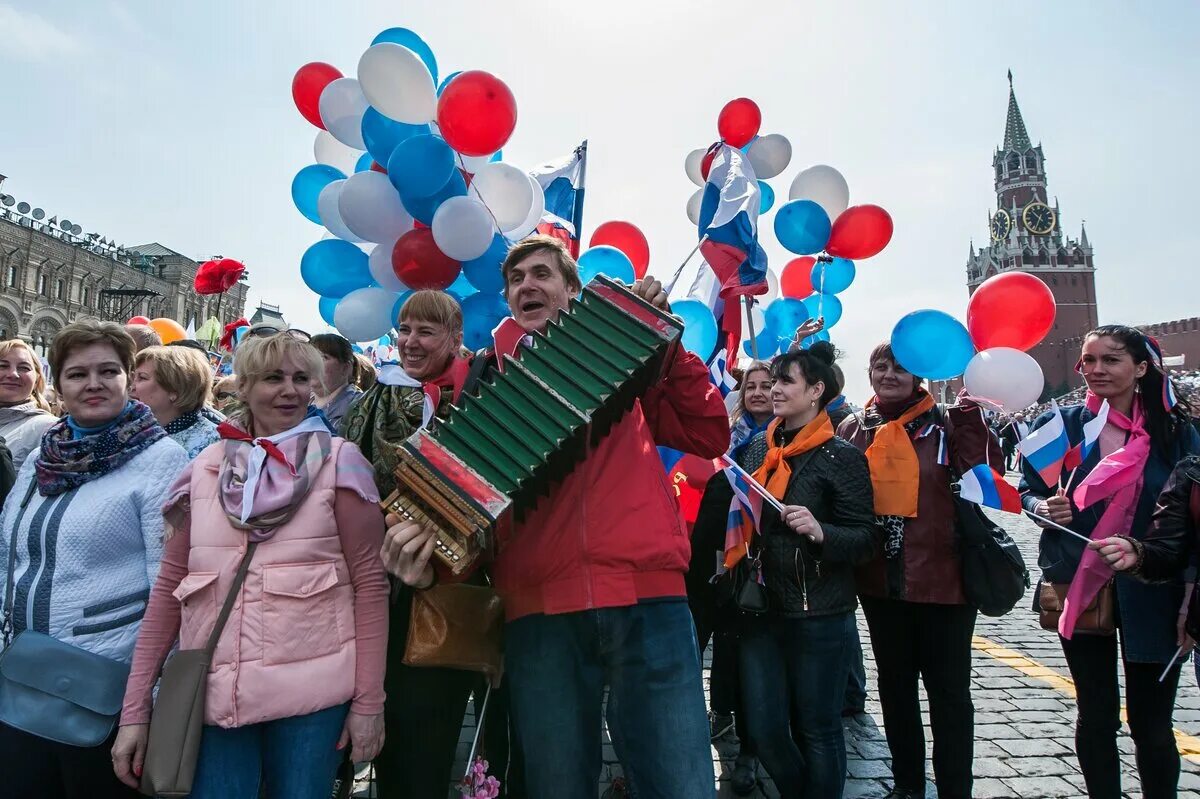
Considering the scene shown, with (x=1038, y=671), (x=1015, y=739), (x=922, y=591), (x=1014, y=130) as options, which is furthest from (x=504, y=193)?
(x=1014, y=130)

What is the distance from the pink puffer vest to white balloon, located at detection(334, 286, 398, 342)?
2.54 meters

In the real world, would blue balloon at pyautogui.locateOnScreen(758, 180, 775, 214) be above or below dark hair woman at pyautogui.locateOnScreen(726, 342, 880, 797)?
above

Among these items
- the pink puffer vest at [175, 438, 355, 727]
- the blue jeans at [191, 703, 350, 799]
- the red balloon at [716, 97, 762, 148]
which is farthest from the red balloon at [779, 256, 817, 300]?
the blue jeans at [191, 703, 350, 799]

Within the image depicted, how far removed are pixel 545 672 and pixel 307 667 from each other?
791mm

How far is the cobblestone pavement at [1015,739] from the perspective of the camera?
3764mm

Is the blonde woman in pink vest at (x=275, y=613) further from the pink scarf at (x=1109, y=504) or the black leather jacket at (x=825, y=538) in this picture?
the pink scarf at (x=1109, y=504)

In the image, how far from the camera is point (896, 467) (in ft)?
11.7

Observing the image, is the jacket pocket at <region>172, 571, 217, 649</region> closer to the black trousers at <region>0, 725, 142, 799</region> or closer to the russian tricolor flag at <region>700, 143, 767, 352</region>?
the black trousers at <region>0, 725, 142, 799</region>

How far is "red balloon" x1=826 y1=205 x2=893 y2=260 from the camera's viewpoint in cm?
520

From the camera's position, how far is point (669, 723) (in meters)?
2.13

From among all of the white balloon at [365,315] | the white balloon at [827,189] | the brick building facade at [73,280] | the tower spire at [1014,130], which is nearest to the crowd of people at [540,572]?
the white balloon at [365,315]

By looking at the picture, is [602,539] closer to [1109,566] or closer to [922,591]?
[922,591]

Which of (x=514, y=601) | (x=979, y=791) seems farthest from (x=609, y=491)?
(x=979, y=791)

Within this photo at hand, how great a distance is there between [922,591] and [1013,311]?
1.63 metres
